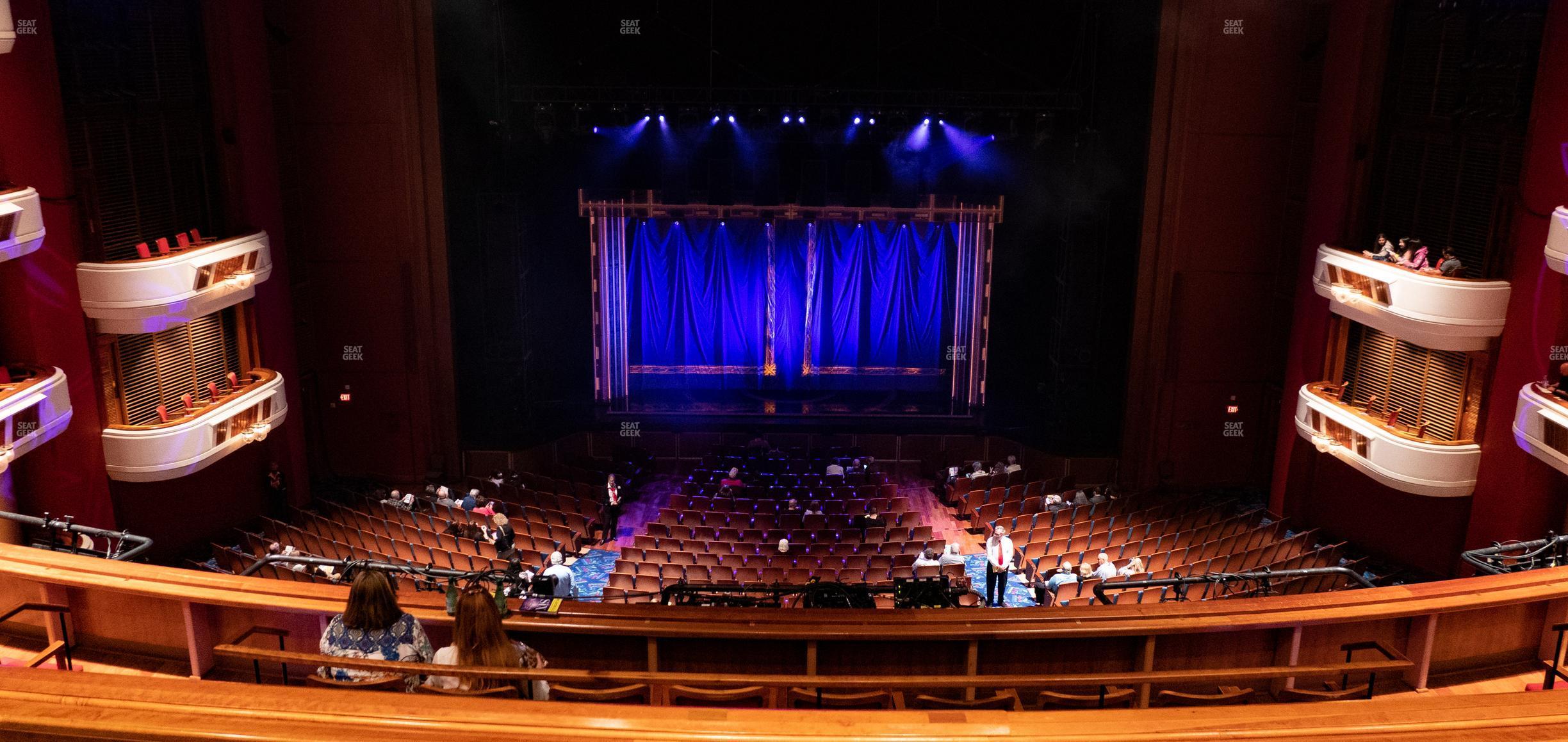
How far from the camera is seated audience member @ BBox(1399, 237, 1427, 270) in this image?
1282cm

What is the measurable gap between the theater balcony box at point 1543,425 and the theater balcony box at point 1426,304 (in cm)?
84

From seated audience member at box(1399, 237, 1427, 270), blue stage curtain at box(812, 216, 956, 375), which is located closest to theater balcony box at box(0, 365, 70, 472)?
blue stage curtain at box(812, 216, 956, 375)

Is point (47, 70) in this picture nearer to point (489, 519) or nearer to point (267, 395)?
point (267, 395)

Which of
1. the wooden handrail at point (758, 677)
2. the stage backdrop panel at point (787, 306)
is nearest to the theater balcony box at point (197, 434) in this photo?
the stage backdrop panel at point (787, 306)

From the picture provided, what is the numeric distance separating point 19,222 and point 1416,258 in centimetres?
1529

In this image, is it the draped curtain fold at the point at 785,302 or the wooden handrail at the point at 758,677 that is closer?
the wooden handrail at the point at 758,677

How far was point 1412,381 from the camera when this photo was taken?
13.7 m

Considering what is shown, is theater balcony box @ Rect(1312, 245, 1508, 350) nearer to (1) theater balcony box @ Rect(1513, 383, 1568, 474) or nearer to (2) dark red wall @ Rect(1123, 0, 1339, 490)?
(1) theater balcony box @ Rect(1513, 383, 1568, 474)

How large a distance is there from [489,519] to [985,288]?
954 centimetres

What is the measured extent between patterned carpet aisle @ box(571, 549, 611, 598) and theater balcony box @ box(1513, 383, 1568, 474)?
10210mm

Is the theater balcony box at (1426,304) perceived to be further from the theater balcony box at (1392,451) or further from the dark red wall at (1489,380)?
the theater balcony box at (1392,451)

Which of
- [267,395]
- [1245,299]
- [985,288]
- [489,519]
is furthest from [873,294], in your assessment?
[267,395]

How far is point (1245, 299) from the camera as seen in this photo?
17141 millimetres

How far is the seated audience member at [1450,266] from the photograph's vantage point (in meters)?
12.6
